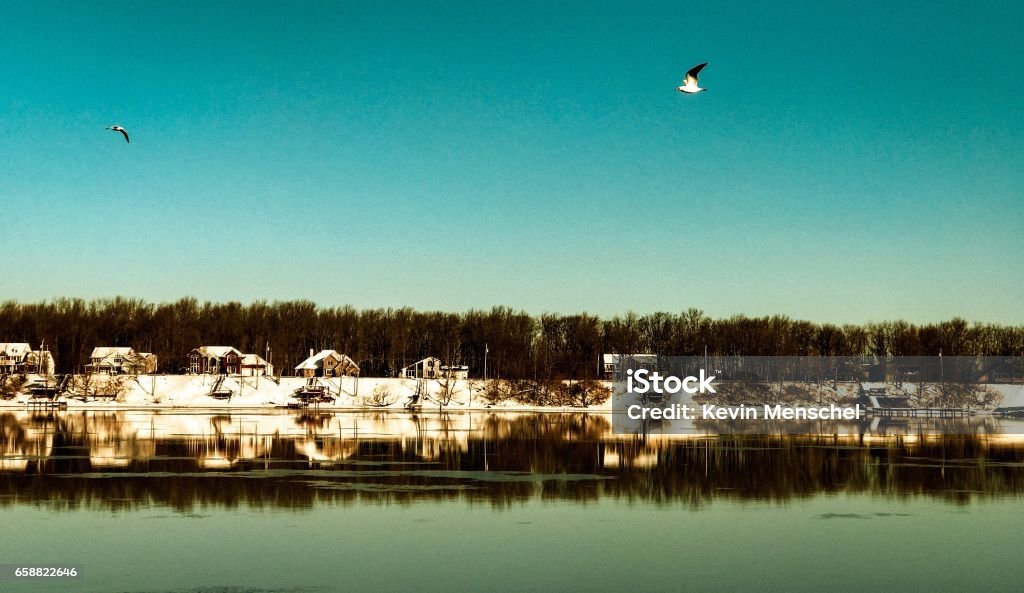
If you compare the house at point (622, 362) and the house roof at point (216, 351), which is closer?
the house at point (622, 362)


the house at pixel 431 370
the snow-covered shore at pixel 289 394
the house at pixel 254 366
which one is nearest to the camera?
the snow-covered shore at pixel 289 394

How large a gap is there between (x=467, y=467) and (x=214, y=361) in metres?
91.2

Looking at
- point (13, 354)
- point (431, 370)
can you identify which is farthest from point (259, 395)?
point (13, 354)

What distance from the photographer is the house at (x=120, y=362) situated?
107 m

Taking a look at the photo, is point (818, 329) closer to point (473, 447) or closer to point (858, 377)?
point (858, 377)

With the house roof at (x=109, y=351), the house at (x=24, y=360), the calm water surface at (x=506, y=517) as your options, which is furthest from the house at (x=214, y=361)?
the calm water surface at (x=506, y=517)

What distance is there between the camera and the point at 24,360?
11188 centimetres

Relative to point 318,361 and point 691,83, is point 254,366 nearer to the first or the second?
point 318,361

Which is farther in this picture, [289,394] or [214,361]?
[214,361]

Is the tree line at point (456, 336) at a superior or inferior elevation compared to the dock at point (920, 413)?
superior

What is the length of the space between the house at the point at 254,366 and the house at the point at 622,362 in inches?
1652

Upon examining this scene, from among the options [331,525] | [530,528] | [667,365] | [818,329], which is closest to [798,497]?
[530,528]

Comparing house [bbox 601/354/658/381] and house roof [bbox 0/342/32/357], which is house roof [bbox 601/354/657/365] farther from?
house roof [bbox 0/342/32/357]

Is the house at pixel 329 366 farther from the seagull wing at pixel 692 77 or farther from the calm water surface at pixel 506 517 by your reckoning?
the seagull wing at pixel 692 77
